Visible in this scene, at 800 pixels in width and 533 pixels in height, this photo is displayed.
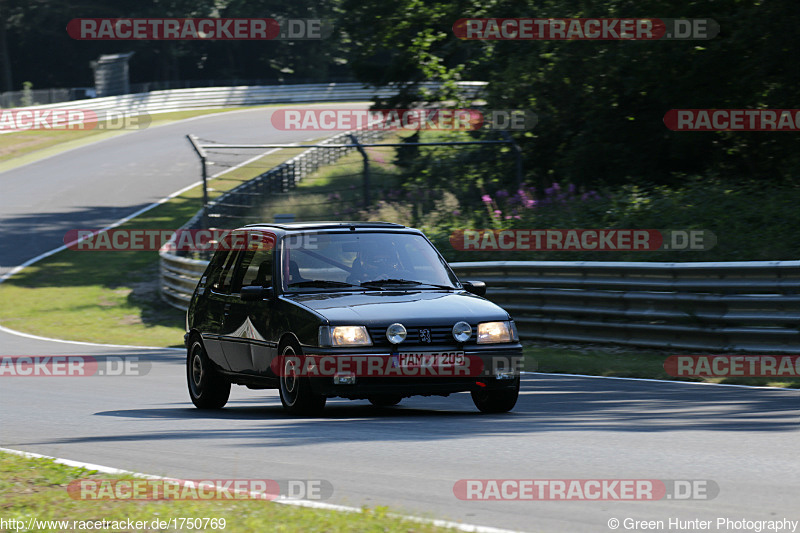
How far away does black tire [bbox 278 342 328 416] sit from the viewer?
9453 millimetres

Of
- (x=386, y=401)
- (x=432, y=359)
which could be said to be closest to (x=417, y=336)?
(x=432, y=359)

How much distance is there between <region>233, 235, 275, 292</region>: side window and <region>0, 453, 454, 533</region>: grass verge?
399cm

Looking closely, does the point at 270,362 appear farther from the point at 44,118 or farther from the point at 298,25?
the point at 298,25

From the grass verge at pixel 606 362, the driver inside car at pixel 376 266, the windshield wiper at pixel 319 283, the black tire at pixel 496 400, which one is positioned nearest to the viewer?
the black tire at pixel 496 400

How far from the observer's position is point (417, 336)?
925 centimetres

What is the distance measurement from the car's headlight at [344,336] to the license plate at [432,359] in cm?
31

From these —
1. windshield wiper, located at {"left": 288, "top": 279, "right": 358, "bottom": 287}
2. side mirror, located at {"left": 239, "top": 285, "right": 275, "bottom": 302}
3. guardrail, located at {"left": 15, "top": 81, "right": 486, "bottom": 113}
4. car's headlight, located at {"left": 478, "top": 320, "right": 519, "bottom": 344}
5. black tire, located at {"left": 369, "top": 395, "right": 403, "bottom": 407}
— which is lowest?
black tire, located at {"left": 369, "top": 395, "right": 403, "bottom": 407}

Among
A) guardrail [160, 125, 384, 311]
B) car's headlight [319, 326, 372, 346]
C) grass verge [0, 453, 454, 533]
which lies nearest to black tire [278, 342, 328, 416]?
car's headlight [319, 326, 372, 346]

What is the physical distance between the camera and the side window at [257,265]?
34.1 feet

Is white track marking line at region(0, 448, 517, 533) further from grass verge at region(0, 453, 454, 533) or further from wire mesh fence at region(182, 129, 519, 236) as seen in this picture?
wire mesh fence at region(182, 129, 519, 236)

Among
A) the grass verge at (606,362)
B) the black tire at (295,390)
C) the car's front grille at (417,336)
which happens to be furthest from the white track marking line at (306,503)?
the grass verge at (606,362)

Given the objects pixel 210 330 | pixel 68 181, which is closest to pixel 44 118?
pixel 68 181

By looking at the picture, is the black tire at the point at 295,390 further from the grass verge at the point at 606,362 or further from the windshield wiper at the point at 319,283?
the grass verge at the point at 606,362

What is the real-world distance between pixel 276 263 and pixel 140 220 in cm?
Result: 2473
